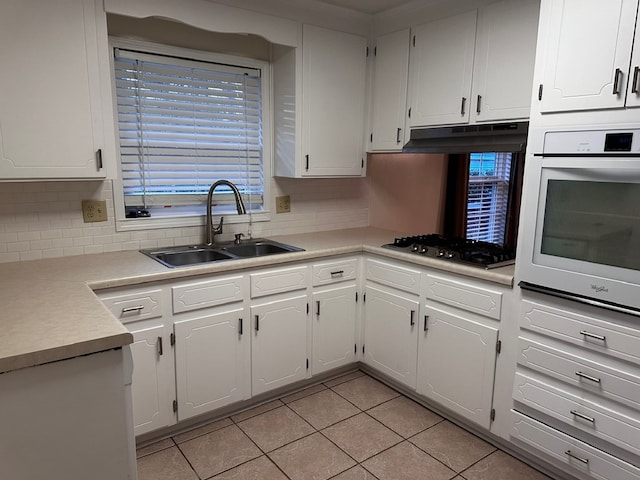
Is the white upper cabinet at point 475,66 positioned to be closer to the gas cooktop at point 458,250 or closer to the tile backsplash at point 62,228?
the gas cooktop at point 458,250

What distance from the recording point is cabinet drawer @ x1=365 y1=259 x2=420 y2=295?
102 inches

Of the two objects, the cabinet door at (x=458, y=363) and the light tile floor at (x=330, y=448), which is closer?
the light tile floor at (x=330, y=448)

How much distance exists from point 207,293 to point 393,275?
3.59 feet

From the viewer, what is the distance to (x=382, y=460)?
7.30 ft

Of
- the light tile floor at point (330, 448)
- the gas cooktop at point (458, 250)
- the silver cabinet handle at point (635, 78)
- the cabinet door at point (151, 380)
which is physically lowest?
the light tile floor at point (330, 448)

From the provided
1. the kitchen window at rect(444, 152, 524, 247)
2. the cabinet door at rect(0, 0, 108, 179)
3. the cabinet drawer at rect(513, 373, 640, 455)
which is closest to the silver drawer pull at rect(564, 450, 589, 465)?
the cabinet drawer at rect(513, 373, 640, 455)

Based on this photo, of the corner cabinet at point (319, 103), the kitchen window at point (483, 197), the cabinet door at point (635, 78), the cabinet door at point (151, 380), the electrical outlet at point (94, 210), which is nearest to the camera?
the cabinet door at point (635, 78)

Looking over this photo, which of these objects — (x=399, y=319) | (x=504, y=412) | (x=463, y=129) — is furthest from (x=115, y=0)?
(x=504, y=412)

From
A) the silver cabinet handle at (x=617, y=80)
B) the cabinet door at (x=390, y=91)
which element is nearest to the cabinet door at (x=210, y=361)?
the cabinet door at (x=390, y=91)

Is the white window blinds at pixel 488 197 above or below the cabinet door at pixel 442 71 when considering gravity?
below

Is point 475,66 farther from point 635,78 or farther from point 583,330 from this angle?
point 583,330

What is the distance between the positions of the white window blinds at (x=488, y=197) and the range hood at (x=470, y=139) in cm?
47

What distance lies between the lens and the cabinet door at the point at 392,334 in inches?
105

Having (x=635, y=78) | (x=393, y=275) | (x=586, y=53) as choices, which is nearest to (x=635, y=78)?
Result: (x=635, y=78)
